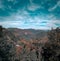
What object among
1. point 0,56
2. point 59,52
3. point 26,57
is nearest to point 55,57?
point 59,52

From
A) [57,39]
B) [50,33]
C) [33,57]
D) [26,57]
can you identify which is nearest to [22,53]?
[26,57]

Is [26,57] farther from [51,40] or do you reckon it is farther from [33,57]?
[51,40]

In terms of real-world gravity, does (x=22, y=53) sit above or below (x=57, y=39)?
below

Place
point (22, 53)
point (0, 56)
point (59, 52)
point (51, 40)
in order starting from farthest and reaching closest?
point (22, 53) → point (0, 56) → point (51, 40) → point (59, 52)

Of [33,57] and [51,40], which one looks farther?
[33,57]

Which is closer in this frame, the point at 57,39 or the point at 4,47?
the point at 57,39

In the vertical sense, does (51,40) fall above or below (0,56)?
above

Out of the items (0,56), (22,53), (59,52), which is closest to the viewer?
(59,52)

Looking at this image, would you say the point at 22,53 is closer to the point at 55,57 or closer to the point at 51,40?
the point at 51,40

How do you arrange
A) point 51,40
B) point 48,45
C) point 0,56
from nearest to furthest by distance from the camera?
point 48,45
point 51,40
point 0,56
